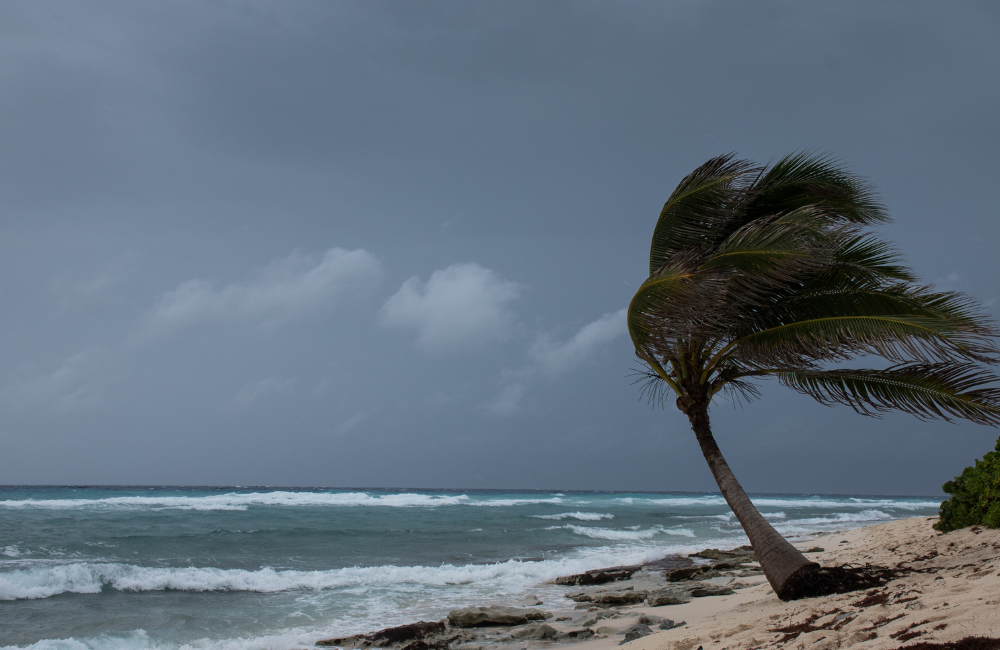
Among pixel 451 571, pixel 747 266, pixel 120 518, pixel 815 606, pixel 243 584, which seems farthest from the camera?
pixel 120 518

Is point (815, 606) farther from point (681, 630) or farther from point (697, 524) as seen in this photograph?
point (697, 524)

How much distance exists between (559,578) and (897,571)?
7.12 metres

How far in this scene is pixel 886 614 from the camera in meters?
4.58

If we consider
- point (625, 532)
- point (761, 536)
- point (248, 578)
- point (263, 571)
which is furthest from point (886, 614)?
point (625, 532)

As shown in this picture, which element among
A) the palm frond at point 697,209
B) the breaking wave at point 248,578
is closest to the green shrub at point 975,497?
the palm frond at point 697,209

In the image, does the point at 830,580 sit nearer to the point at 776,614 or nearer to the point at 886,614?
the point at 776,614

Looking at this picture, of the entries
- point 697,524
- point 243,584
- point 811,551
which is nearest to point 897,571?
point 811,551

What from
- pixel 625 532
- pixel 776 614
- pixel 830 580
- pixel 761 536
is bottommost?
pixel 625 532

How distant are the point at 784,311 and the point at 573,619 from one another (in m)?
5.12

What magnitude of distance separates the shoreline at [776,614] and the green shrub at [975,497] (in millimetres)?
280

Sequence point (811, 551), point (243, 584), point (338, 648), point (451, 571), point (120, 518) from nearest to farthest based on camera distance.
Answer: point (338, 648) < point (243, 584) < point (451, 571) < point (811, 551) < point (120, 518)

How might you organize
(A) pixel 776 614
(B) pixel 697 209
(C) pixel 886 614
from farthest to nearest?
(B) pixel 697 209, (A) pixel 776 614, (C) pixel 886 614

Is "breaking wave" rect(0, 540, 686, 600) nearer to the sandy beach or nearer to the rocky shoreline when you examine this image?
the rocky shoreline

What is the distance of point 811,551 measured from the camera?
45.8 ft
